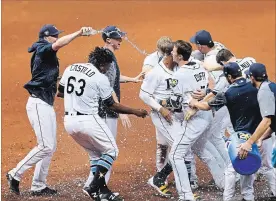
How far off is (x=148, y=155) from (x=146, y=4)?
9.95 meters

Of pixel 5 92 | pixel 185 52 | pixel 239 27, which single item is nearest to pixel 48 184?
pixel 185 52

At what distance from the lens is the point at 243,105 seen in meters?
8.72

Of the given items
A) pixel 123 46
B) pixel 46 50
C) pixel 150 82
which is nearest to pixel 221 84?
pixel 150 82

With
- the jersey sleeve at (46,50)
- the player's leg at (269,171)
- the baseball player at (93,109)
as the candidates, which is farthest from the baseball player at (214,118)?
the jersey sleeve at (46,50)

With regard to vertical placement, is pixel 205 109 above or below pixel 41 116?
above

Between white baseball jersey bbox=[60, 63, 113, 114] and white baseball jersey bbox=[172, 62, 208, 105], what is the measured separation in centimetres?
89

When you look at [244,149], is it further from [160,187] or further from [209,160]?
[160,187]

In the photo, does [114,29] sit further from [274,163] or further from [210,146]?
[274,163]

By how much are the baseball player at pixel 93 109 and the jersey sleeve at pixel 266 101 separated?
5.68 ft

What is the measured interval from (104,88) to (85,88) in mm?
232

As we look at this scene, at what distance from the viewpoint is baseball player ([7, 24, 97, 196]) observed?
9555mm

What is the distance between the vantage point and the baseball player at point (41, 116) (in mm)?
9555

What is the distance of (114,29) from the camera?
9711 millimetres

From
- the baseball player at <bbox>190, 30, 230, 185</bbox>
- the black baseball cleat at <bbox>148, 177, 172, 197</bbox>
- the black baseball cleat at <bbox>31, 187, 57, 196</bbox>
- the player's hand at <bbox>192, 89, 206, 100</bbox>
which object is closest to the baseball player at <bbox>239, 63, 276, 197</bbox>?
the player's hand at <bbox>192, 89, 206, 100</bbox>
